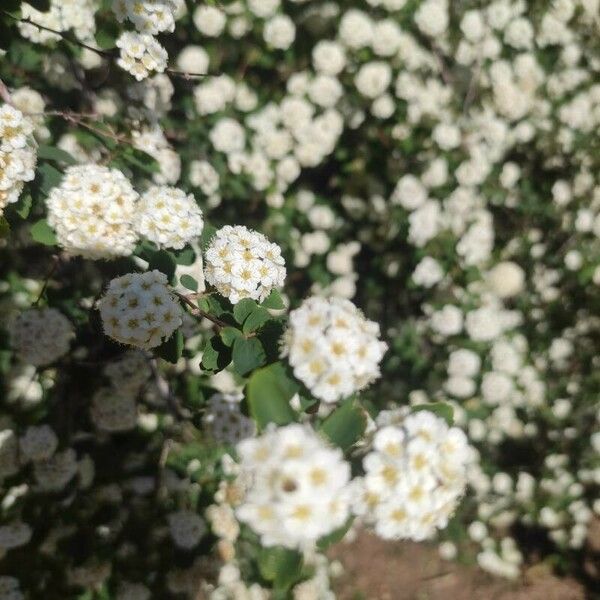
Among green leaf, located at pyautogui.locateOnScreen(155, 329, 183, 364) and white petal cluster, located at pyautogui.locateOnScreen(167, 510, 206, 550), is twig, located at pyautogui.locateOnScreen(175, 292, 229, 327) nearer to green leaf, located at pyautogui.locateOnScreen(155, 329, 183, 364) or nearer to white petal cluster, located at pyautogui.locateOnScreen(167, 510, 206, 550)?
green leaf, located at pyautogui.locateOnScreen(155, 329, 183, 364)

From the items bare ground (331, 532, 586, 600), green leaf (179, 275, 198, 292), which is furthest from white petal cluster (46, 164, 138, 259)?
bare ground (331, 532, 586, 600)

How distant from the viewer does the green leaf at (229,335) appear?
1.34 meters

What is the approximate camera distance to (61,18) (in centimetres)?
205

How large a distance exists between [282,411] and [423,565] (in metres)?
2.90

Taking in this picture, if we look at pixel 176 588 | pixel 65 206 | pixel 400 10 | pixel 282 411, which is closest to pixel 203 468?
pixel 176 588

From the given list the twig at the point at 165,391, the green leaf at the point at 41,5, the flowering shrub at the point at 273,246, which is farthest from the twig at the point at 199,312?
the green leaf at the point at 41,5

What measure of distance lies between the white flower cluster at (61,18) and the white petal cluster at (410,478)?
6.11 feet

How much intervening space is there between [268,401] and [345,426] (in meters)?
0.17

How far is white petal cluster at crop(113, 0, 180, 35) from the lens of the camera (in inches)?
65.8

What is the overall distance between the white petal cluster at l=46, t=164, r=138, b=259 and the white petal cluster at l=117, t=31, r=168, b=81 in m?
0.42

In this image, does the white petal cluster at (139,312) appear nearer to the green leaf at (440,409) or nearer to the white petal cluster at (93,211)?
the white petal cluster at (93,211)

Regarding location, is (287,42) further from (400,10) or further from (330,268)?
(330,268)

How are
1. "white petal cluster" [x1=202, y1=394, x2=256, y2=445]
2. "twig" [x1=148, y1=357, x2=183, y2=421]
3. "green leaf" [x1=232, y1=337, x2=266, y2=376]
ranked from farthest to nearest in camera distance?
1. "twig" [x1=148, y1=357, x2=183, y2=421]
2. "white petal cluster" [x1=202, y1=394, x2=256, y2=445]
3. "green leaf" [x1=232, y1=337, x2=266, y2=376]

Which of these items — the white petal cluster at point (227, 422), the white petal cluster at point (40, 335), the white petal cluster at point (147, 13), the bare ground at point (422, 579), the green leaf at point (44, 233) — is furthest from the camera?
the bare ground at point (422, 579)
